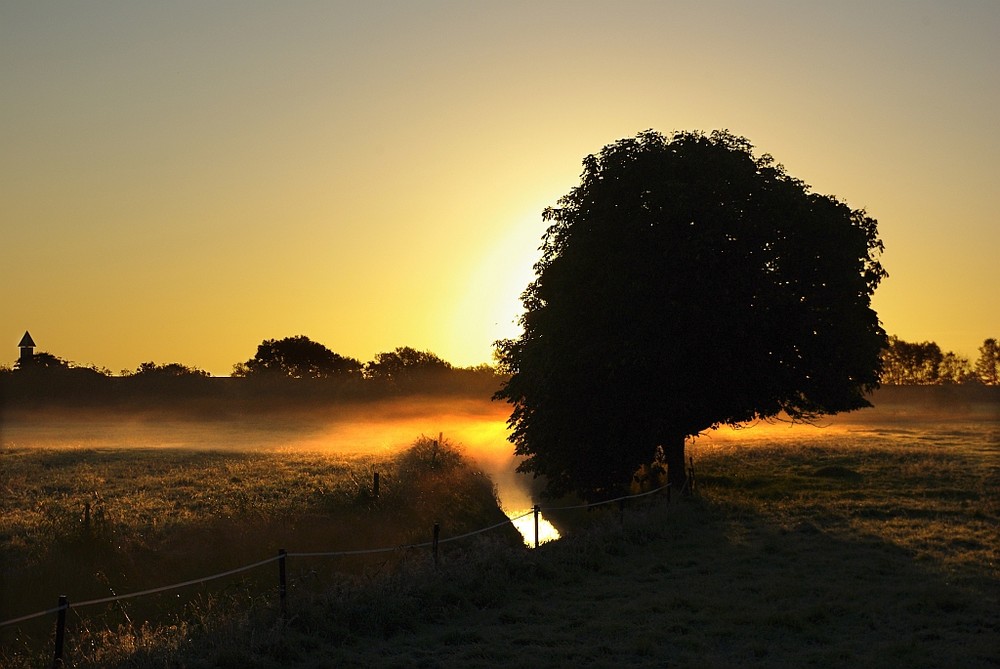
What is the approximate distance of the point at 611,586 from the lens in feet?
73.5

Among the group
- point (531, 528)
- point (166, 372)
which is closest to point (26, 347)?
point (166, 372)

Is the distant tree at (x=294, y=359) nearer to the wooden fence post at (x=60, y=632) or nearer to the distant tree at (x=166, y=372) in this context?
the distant tree at (x=166, y=372)

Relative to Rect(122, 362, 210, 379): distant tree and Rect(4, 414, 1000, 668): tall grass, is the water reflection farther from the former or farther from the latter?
Rect(122, 362, 210, 379): distant tree

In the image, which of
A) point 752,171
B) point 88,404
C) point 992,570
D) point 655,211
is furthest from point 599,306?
point 88,404

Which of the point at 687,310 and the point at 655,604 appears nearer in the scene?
the point at 655,604

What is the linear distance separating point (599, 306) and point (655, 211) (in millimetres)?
4203

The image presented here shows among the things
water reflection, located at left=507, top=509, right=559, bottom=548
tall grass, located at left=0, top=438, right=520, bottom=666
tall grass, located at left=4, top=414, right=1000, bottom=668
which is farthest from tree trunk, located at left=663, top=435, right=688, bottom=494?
tall grass, located at left=0, top=438, right=520, bottom=666

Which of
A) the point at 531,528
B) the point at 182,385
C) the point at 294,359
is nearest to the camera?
the point at 531,528

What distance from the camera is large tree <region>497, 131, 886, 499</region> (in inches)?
1524

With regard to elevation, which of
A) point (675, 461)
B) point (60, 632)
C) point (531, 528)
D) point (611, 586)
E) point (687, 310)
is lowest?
point (531, 528)

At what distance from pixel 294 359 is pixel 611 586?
565ft

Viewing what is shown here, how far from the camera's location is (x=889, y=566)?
23.9 meters

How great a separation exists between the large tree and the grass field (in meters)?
4.22

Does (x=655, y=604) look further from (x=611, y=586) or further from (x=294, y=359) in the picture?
(x=294, y=359)
